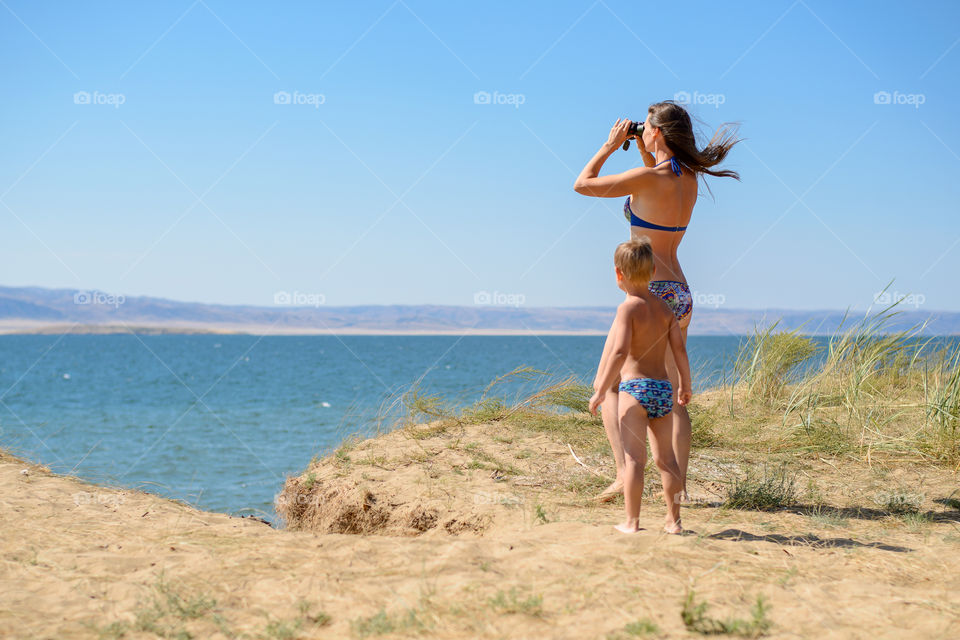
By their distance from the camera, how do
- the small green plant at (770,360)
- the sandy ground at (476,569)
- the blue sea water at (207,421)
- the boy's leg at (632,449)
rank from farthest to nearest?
the blue sea water at (207,421), the small green plant at (770,360), the boy's leg at (632,449), the sandy ground at (476,569)

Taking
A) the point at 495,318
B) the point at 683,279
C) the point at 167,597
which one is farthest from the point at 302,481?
the point at 495,318

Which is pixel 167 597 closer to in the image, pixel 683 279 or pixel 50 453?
pixel 683 279

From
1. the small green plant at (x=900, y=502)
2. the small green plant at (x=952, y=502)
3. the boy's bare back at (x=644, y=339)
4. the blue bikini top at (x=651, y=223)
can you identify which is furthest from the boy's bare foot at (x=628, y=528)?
the small green plant at (x=952, y=502)

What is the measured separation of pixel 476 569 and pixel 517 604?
440 mm

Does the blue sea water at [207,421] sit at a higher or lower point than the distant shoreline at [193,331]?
lower

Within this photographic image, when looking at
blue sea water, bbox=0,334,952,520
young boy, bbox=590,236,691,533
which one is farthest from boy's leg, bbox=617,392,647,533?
blue sea water, bbox=0,334,952,520

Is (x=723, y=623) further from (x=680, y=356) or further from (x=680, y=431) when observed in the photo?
(x=680, y=431)

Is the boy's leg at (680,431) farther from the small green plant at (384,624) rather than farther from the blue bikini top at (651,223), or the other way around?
the small green plant at (384,624)

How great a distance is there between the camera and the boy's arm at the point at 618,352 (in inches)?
138

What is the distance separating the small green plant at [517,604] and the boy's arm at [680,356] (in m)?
1.60

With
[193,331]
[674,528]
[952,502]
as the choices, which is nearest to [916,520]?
[952,502]

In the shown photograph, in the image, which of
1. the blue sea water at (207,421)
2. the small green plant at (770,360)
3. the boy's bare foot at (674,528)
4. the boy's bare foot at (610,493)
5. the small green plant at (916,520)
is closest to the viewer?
the boy's bare foot at (674,528)

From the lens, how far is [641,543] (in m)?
3.28

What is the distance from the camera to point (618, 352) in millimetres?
3521
